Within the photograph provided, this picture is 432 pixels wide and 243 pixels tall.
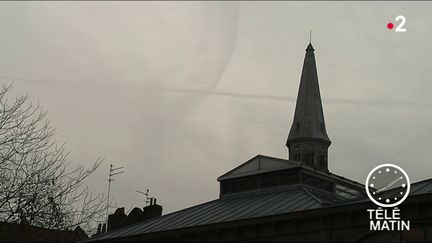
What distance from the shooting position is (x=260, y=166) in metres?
36.1

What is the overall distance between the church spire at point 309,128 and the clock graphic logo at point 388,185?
1607 inches

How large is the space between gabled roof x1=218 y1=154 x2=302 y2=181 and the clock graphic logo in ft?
26.9

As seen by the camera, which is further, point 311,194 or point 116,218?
point 116,218

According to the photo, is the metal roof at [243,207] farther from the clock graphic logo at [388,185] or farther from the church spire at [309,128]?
the church spire at [309,128]

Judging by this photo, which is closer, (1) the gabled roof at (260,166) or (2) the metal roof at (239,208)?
(2) the metal roof at (239,208)

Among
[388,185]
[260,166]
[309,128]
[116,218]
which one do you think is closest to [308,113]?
[309,128]

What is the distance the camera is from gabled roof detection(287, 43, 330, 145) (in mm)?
67688

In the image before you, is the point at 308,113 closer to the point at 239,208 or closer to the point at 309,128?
the point at 309,128

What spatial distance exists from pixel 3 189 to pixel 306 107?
46483mm

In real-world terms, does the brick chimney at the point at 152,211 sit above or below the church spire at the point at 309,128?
below

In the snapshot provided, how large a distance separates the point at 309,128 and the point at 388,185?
4291cm

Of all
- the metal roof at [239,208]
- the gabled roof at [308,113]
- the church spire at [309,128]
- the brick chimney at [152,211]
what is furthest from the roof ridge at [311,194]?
the gabled roof at [308,113]

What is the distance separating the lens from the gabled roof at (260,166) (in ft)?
114

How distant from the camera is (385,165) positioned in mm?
25891
